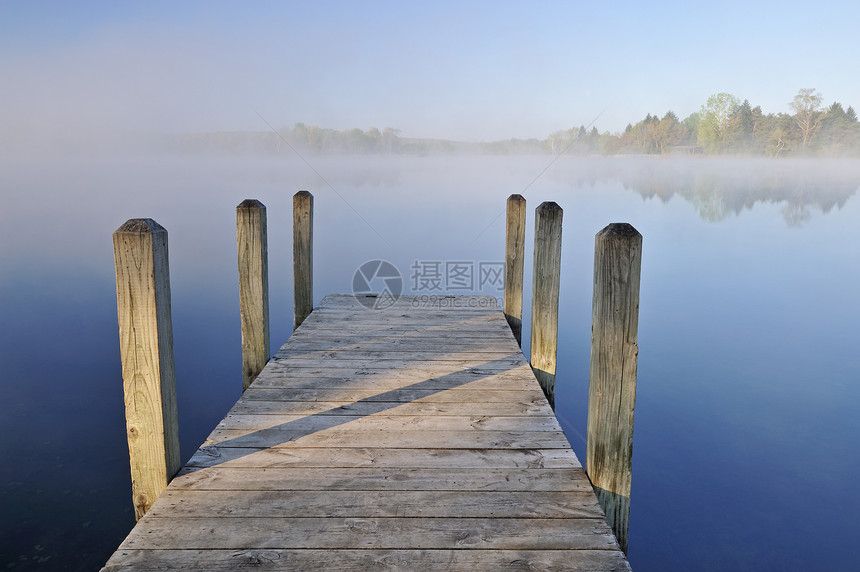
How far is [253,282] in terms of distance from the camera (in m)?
4.58

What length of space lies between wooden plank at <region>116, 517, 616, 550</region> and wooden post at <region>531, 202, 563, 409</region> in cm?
256

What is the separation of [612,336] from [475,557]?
1.09m

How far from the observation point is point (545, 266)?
5.00 meters

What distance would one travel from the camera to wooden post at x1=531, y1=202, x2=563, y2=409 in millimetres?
4969

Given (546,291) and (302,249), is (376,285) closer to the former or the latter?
(302,249)

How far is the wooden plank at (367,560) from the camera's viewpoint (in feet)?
7.04

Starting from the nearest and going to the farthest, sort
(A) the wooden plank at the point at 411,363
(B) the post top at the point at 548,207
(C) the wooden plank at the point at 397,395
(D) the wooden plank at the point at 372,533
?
(D) the wooden plank at the point at 372,533, (C) the wooden plank at the point at 397,395, (A) the wooden plank at the point at 411,363, (B) the post top at the point at 548,207

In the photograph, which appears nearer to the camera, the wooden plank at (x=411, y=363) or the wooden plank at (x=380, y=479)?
the wooden plank at (x=380, y=479)

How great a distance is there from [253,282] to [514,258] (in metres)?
2.67

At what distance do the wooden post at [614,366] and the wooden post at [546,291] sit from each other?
7.28ft

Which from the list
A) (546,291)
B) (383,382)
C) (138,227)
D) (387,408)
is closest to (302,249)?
(383,382)

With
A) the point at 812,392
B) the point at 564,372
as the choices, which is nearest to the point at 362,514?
the point at 564,372

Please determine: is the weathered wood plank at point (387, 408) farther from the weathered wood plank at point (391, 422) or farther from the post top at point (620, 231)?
the post top at point (620, 231)

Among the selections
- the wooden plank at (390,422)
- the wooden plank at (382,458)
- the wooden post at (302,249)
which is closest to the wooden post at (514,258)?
the wooden post at (302,249)
